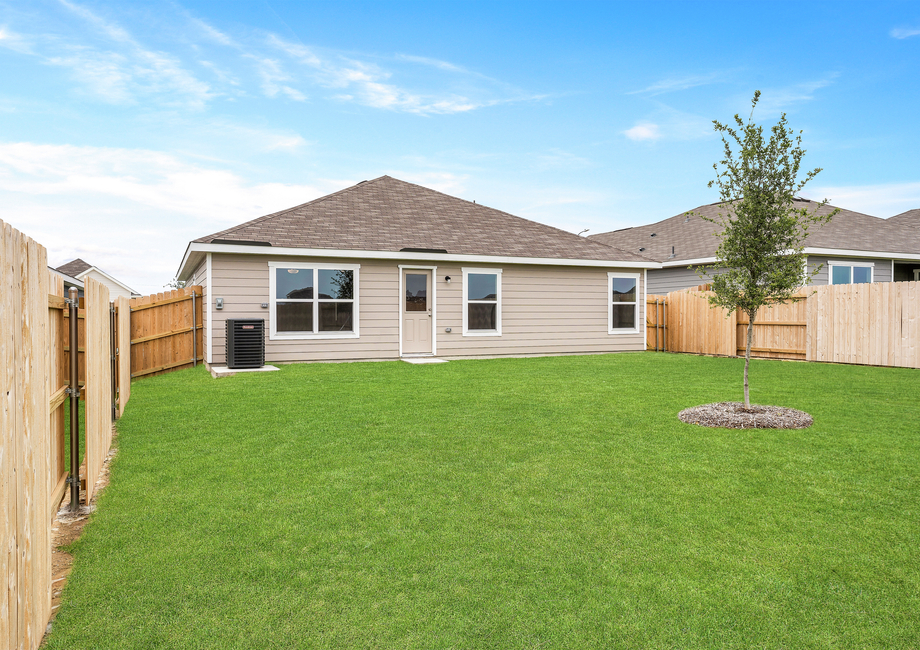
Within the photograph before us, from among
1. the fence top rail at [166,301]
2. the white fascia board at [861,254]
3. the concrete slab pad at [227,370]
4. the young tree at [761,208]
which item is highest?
the white fascia board at [861,254]

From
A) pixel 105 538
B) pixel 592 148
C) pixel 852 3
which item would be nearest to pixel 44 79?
pixel 105 538

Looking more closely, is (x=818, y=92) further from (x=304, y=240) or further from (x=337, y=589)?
(x=337, y=589)

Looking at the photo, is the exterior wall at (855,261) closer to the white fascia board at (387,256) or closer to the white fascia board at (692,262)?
the white fascia board at (692,262)

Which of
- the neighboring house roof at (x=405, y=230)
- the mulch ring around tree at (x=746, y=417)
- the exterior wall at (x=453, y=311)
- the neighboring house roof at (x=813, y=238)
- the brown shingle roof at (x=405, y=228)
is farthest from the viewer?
the neighboring house roof at (x=813, y=238)

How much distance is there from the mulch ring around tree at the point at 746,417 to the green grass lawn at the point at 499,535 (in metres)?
0.25


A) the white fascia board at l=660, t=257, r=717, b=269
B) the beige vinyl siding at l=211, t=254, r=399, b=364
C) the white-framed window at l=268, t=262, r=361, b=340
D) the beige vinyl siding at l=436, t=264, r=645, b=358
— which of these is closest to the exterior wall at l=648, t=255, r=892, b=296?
the white fascia board at l=660, t=257, r=717, b=269

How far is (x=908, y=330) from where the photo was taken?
41.1ft

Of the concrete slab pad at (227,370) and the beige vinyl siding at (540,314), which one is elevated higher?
the beige vinyl siding at (540,314)

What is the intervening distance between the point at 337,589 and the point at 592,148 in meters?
18.5

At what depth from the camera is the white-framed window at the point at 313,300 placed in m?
13.1

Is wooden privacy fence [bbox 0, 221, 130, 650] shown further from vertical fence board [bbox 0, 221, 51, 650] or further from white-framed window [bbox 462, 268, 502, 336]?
white-framed window [bbox 462, 268, 502, 336]

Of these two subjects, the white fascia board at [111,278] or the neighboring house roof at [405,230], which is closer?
the neighboring house roof at [405,230]

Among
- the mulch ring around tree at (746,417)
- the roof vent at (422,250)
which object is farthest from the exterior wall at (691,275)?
the mulch ring around tree at (746,417)

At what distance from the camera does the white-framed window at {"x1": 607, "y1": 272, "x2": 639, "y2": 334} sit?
16.8 meters
